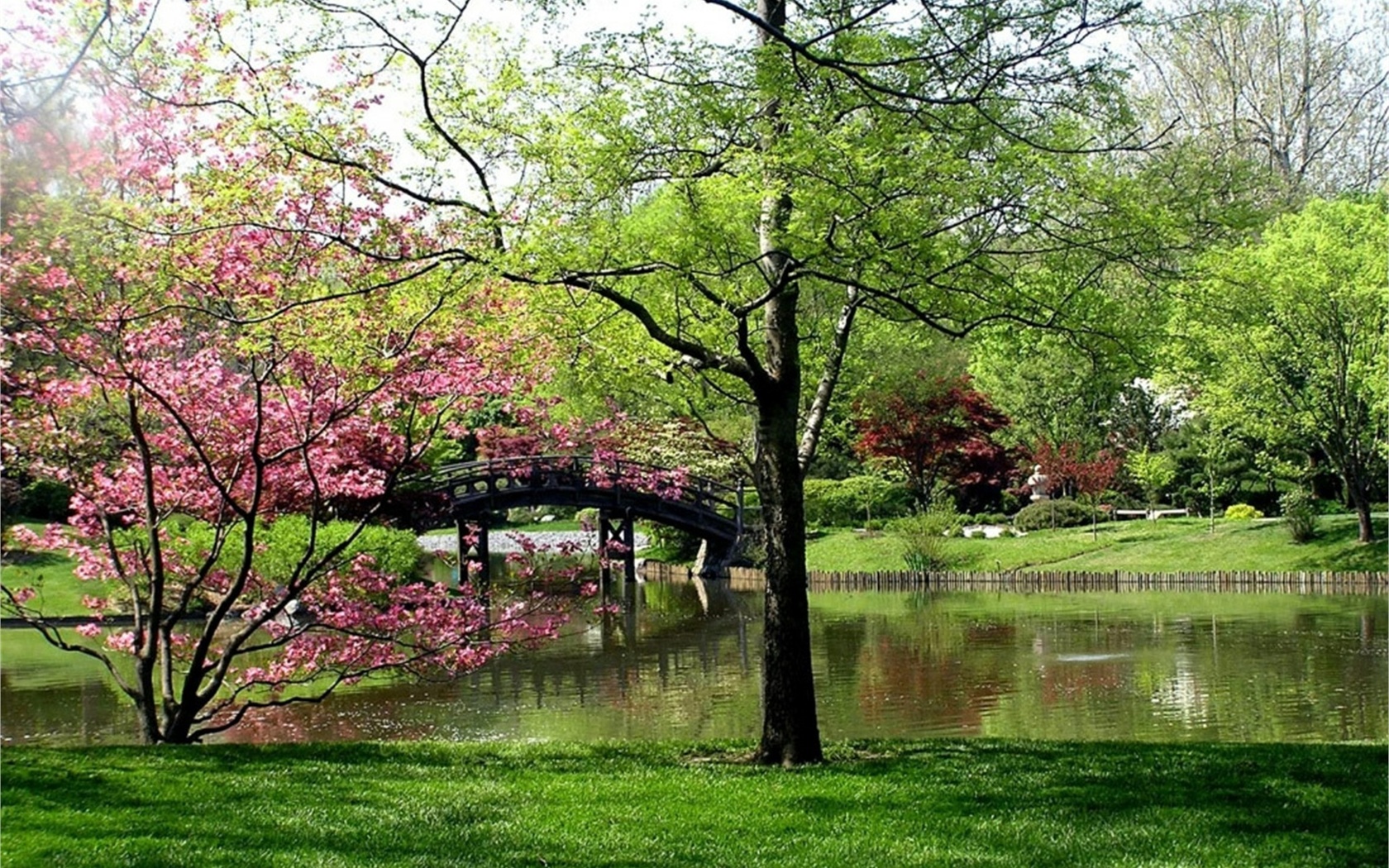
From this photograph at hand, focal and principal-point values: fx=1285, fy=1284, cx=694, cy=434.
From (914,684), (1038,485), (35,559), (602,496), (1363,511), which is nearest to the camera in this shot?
(914,684)

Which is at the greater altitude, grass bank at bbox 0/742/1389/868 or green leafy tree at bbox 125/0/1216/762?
green leafy tree at bbox 125/0/1216/762

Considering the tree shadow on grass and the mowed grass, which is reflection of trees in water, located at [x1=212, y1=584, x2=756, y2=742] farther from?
the tree shadow on grass

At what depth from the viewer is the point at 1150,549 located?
2688 cm

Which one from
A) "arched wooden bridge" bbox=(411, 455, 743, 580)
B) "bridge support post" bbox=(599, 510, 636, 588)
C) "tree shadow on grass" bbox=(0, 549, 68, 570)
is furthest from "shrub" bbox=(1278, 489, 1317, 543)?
"tree shadow on grass" bbox=(0, 549, 68, 570)

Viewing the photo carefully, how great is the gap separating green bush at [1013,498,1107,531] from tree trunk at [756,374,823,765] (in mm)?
22850

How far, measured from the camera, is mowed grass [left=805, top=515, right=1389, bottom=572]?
24.7 metres

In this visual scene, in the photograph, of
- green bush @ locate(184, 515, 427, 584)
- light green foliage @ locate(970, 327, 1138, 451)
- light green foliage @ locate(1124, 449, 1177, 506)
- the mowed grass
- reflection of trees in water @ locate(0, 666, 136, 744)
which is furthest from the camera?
light green foliage @ locate(970, 327, 1138, 451)

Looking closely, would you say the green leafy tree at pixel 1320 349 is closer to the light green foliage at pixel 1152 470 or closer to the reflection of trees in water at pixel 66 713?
the light green foliage at pixel 1152 470

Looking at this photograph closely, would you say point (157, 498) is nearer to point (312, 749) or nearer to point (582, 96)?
point (312, 749)

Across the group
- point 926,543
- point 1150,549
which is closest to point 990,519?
point 926,543

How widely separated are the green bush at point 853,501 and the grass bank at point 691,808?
23.8 metres

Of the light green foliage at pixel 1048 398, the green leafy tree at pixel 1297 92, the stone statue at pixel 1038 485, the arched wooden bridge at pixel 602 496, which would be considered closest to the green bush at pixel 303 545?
the arched wooden bridge at pixel 602 496

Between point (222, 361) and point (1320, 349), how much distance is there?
20.9 m

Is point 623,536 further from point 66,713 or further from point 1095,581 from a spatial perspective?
point 66,713
